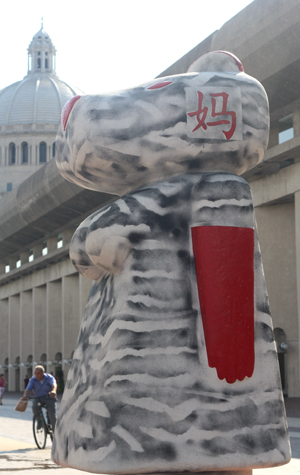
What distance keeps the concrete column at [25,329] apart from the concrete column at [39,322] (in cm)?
173

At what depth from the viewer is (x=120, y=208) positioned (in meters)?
4.06

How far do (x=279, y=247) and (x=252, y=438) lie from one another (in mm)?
18713

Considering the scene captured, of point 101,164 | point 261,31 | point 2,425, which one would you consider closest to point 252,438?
point 101,164

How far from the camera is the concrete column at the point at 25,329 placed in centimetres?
4053

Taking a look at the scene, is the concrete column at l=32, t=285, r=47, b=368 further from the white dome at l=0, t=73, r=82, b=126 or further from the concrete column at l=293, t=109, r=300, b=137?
the white dome at l=0, t=73, r=82, b=126

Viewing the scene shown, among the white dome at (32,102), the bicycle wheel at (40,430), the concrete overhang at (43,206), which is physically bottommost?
the bicycle wheel at (40,430)

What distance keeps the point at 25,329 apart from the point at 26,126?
40419 millimetres

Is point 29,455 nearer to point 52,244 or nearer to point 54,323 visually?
point 52,244

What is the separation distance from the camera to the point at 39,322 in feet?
128

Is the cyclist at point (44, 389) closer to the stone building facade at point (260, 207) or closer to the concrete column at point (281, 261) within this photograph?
the stone building facade at point (260, 207)

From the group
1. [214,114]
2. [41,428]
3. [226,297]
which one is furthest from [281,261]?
[226,297]

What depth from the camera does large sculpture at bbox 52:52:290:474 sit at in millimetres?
3723

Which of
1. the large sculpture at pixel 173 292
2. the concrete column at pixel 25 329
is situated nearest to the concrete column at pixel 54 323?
the concrete column at pixel 25 329

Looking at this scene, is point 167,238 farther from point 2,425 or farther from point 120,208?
point 2,425
